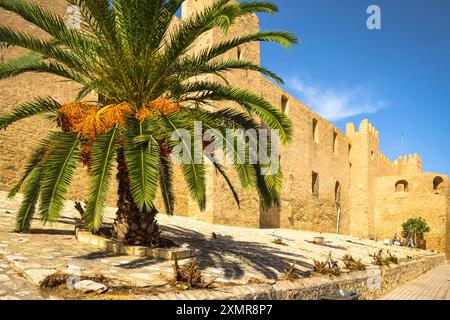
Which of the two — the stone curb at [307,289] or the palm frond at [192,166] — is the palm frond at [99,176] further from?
the stone curb at [307,289]

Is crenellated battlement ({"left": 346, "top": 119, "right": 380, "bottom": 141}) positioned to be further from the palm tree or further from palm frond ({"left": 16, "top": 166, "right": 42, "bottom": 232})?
palm frond ({"left": 16, "top": 166, "right": 42, "bottom": 232})

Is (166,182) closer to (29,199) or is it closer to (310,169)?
(29,199)

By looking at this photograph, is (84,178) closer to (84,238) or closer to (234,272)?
(84,238)

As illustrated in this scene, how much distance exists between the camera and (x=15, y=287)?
3592 millimetres

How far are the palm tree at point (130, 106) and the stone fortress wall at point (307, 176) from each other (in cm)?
162

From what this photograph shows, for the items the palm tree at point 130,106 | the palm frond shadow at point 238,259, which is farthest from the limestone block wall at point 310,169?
the palm tree at point 130,106

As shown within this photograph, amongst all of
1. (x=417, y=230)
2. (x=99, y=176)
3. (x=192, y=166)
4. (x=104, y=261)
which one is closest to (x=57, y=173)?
(x=99, y=176)

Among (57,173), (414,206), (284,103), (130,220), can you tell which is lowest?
(130,220)

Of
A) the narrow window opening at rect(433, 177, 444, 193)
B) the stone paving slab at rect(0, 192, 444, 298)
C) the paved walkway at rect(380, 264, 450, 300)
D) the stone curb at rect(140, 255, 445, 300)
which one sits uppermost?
the narrow window opening at rect(433, 177, 444, 193)

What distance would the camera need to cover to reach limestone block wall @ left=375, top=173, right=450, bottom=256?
90.3 feet

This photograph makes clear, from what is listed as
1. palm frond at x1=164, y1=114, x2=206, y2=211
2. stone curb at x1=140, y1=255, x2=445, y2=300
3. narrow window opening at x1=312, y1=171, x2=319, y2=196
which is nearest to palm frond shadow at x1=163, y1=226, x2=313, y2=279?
stone curb at x1=140, y1=255, x2=445, y2=300

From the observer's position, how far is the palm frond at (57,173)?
4414 millimetres

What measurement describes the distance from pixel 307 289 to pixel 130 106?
372cm

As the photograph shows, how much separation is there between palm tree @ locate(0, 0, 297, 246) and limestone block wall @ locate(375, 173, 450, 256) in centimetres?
2635
